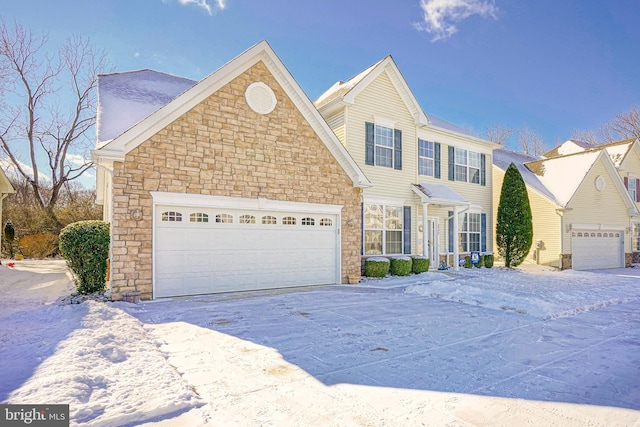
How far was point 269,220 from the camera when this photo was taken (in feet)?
34.1

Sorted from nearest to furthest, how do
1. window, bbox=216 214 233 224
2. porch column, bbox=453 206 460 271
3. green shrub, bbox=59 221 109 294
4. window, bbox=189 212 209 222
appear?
green shrub, bbox=59 221 109 294
window, bbox=189 212 209 222
window, bbox=216 214 233 224
porch column, bbox=453 206 460 271

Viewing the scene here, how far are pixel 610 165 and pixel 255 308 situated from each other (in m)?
21.9

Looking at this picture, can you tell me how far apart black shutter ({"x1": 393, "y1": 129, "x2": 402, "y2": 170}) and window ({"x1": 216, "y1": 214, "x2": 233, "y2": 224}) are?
7.86 m

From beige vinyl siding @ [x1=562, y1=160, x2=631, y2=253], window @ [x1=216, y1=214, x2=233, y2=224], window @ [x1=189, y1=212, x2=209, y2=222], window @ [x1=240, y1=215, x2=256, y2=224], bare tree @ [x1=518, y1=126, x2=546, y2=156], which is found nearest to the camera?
window @ [x1=189, y1=212, x2=209, y2=222]

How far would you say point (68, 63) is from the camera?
26.0 m

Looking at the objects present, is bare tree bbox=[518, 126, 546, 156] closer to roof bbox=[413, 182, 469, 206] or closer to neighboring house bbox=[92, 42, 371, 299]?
roof bbox=[413, 182, 469, 206]

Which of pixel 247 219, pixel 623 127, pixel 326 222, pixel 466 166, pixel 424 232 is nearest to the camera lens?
pixel 247 219

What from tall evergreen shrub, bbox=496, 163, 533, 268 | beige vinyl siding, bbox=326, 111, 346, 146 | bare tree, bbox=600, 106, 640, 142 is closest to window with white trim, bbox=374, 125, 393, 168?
beige vinyl siding, bbox=326, 111, 346, 146

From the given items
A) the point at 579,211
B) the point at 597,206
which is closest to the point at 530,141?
the point at 597,206

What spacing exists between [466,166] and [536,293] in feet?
30.4

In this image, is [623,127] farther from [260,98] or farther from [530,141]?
[260,98]

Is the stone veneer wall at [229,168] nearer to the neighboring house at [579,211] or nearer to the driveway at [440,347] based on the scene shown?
the driveway at [440,347]

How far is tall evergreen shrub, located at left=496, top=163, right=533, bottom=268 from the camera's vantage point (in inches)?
690

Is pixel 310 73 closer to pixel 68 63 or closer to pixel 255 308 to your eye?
pixel 255 308
